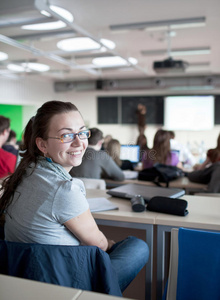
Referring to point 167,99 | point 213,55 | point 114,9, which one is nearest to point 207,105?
point 167,99

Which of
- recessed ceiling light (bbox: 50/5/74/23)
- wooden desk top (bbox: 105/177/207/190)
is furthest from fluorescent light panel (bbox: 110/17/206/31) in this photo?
wooden desk top (bbox: 105/177/207/190)

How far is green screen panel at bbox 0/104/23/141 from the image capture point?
10.1 meters

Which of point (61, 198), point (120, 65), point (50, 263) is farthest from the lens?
point (120, 65)

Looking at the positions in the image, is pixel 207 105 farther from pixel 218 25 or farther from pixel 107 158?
pixel 107 158

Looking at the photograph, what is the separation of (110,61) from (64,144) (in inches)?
A: 187

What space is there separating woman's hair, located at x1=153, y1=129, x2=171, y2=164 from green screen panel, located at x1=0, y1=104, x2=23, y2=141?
273 inches

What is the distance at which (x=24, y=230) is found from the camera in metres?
1.37

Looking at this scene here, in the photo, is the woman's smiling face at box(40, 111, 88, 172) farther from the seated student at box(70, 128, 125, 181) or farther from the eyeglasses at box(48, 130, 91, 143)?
the seated student at box(70, 128, 125, 181)

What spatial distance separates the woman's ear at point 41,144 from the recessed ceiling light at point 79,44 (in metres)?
3.09

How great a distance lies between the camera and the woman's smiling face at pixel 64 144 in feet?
4.99

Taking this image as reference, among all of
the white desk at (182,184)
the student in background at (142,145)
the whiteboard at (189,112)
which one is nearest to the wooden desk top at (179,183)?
the white desk at (182,184)

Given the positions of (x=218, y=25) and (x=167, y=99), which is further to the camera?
(x=167, y=99)

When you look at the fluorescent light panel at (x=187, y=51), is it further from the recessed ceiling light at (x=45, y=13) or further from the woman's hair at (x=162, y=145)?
the recessed ceiling light at (x=45, y=13)

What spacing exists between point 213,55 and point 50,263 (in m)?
6.61
